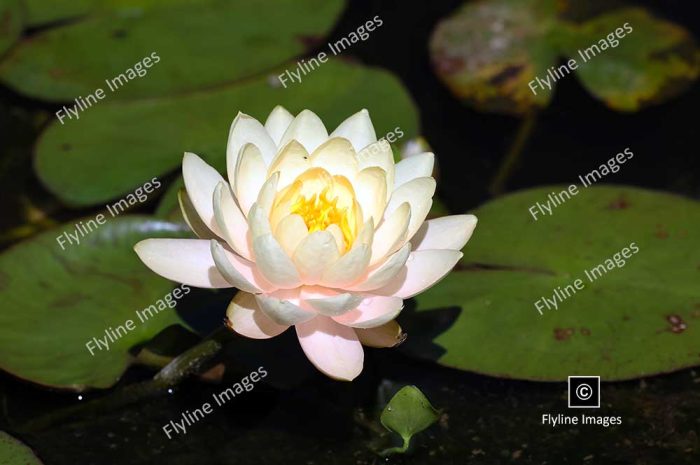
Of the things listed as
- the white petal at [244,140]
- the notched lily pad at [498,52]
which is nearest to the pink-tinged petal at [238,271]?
the white petal at [244,140]

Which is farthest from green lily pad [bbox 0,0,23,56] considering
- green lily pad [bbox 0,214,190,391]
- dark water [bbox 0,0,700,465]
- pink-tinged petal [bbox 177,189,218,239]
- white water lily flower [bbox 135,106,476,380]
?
white water lily flower [bbox 135,106,476,380]

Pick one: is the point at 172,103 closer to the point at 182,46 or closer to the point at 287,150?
the point at 182,46

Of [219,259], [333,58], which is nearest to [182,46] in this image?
[333,58]

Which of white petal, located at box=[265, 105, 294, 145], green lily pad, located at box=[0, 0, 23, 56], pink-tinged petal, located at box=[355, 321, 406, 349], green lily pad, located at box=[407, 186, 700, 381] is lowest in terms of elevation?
green lily pad, located at box=[407, 186, 700, 381]

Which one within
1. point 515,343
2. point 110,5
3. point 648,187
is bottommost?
point 648,187

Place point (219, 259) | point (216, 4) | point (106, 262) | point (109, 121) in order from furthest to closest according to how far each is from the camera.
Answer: point (216, 4), point (109, 121), point (106, 262), point (219, 259)

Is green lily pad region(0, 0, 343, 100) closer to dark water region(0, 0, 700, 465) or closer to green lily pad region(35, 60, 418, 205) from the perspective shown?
green lily pad region(35, 60, 418, 205)
